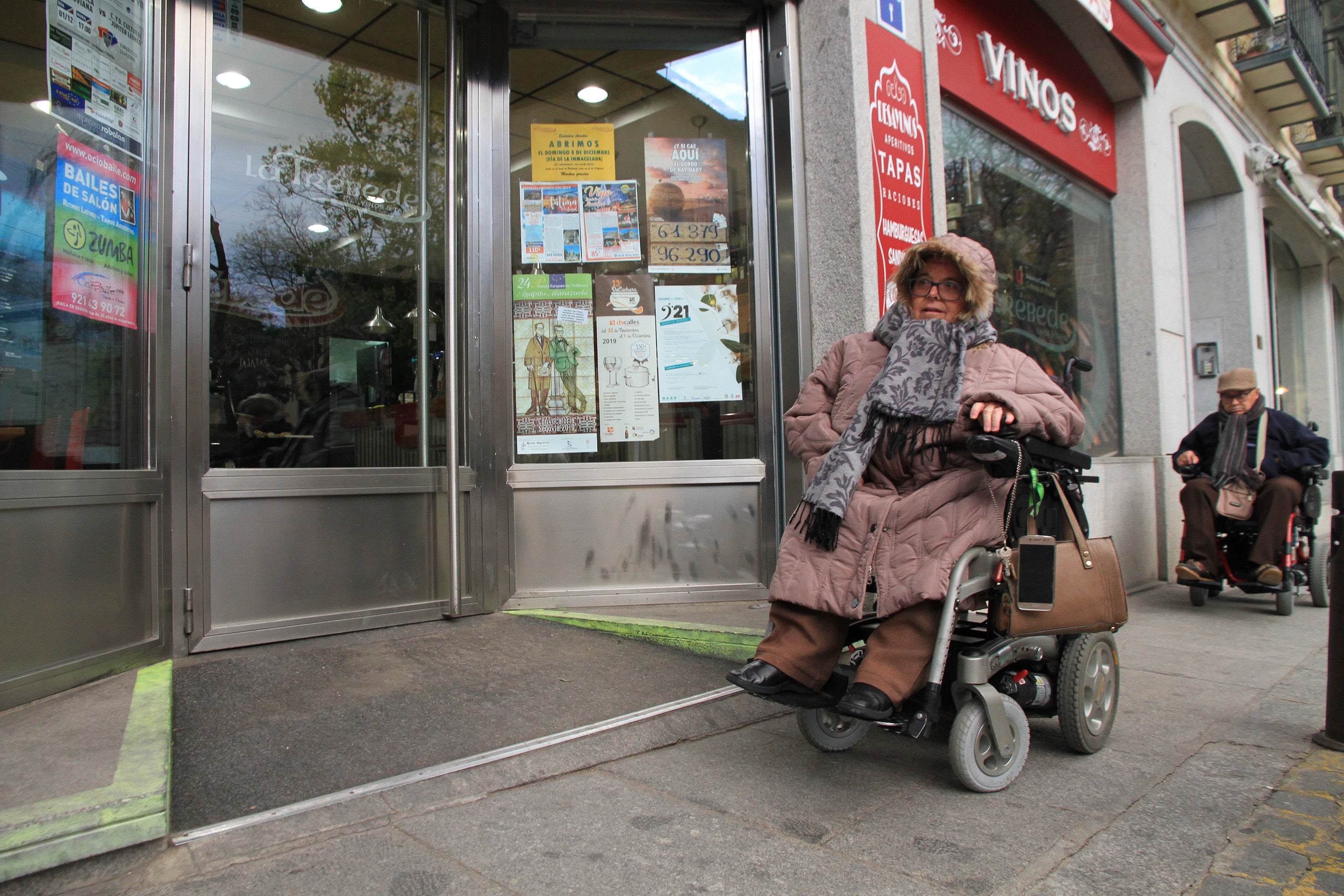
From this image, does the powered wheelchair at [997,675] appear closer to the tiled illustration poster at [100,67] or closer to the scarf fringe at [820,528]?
the scarf fringe at [820,528]

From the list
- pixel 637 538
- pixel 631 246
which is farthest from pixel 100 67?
pixel 637 538

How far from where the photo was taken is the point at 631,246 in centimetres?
480

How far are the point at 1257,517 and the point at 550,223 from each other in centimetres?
509

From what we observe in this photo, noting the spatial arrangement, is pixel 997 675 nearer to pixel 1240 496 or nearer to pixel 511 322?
pixel 511 322

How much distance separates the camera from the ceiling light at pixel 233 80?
3.72 metres

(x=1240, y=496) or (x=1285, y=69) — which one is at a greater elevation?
(x=1285, y=69)

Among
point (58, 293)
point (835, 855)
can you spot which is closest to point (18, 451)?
point (58, 293)

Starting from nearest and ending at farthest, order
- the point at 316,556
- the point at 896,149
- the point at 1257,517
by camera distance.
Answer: the point at 316,556
the point at 896,149
the point at 1257,517

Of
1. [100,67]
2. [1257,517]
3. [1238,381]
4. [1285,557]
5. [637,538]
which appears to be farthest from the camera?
[1238,381]

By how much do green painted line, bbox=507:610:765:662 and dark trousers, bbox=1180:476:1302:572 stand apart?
3.92 m

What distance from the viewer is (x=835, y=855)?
6.67 ft

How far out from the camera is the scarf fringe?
246 centimetres

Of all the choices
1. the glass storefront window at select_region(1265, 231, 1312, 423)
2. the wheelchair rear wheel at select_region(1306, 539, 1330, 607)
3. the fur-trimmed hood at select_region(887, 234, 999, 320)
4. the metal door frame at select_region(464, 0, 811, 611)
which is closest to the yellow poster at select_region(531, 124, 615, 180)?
the metal door frame at select_region(464, 0, 811, 611)

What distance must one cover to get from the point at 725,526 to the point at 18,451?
307 cm
